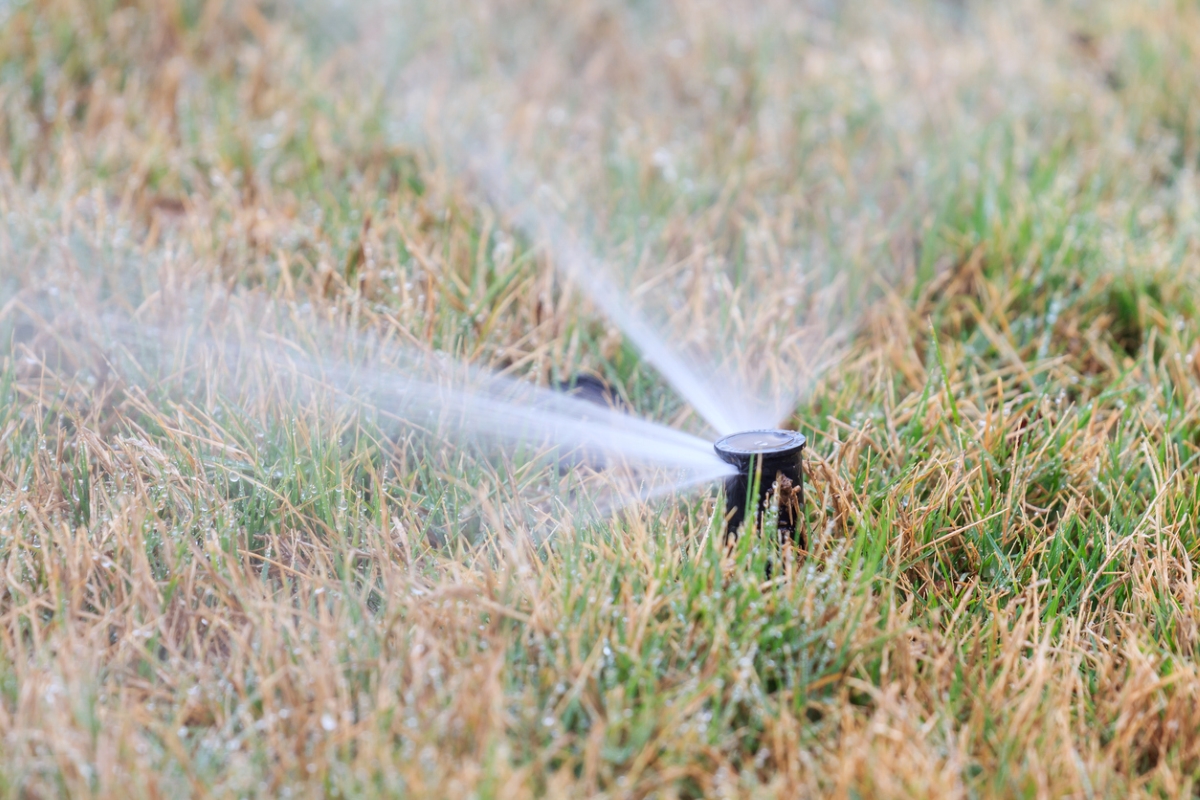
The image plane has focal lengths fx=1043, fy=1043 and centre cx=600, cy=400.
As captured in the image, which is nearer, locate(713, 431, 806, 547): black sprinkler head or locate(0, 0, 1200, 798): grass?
locate(0, 0, 1200, 798): grass

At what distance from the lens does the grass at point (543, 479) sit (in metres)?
1.43

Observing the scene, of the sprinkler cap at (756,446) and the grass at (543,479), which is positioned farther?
the sprinkler cap at (756,446)

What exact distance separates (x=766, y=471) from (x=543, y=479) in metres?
0.51

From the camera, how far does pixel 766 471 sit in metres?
1.68

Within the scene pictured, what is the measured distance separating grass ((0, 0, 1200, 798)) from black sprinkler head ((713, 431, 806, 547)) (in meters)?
0.05

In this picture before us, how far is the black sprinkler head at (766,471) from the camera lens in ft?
5.48

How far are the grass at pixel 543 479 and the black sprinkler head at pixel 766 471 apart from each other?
51mm

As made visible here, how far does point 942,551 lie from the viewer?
1.86 meters

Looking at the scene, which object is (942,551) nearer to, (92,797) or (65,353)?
(92,797)

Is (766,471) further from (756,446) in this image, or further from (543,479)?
(543,479)

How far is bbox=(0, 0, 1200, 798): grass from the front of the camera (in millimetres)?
1431

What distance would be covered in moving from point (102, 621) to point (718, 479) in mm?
1028

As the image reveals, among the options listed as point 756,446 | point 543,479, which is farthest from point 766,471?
point 543,479

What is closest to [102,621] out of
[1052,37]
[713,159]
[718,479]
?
[718,479]
